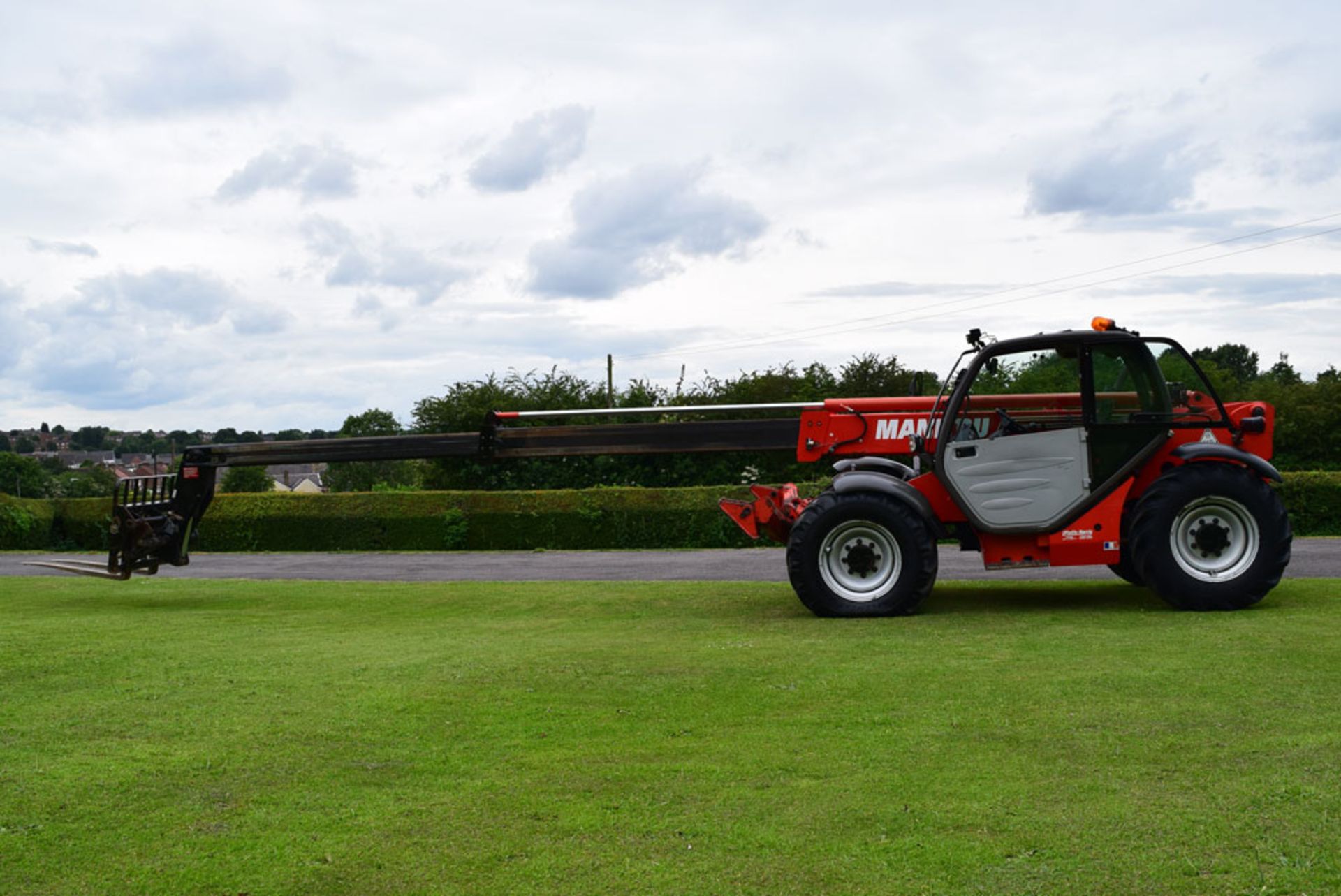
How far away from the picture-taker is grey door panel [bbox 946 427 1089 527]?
11.0 meters

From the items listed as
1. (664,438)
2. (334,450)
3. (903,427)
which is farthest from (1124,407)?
(334,450)

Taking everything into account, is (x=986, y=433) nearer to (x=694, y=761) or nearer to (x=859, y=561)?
(x=859, y=561)

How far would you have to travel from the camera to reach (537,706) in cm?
716

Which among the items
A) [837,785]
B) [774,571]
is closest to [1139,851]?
[837,785]

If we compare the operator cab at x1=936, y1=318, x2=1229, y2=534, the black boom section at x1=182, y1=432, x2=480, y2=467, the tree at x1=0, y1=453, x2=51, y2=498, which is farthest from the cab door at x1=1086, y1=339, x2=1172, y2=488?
the tree at x1=0, y1=453, x2=51, y2=498

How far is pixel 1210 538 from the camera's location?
1080 centimetres

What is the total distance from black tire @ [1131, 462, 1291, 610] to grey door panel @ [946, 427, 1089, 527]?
0.65m

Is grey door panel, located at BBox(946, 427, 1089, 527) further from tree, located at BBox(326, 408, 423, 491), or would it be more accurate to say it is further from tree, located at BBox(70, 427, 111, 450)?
tree, located at BBox(70, 427, 111, 450)

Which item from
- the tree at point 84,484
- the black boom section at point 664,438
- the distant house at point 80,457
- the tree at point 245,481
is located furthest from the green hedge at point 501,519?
the distant house at point 80,457

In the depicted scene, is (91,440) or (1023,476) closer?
(1023,476)

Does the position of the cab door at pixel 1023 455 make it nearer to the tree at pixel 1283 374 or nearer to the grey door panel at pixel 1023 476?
the grey door panel at pixel 1023 476

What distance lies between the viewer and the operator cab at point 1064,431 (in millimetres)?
10984

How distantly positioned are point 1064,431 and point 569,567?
35.0 ft

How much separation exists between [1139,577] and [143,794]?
993cm
